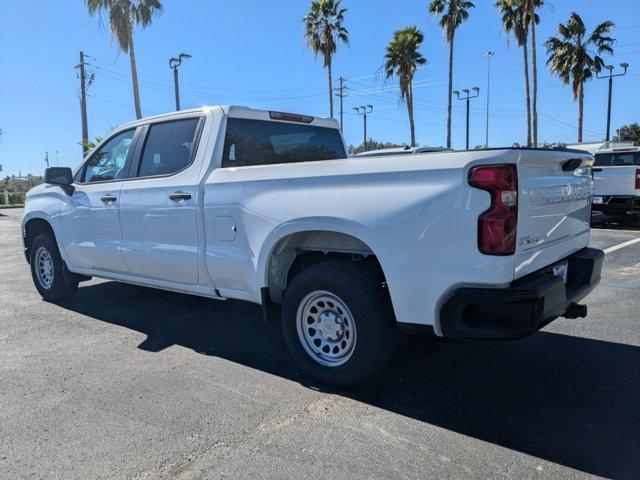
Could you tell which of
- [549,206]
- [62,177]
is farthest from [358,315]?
[62,177]

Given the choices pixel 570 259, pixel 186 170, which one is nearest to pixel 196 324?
pixel 186 170

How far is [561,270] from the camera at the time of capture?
3709 millimetres

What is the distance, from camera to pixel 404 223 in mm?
3207

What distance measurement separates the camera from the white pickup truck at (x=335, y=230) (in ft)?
9.89

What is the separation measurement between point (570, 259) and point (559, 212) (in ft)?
1.61

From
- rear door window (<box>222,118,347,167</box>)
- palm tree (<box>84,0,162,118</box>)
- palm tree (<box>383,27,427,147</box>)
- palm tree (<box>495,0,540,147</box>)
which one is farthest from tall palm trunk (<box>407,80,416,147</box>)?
rear door window (<box>222,118,347,167</box>)

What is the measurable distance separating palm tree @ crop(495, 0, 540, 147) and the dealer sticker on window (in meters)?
25.1

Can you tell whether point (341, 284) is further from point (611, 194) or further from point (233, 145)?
point (611, 194)

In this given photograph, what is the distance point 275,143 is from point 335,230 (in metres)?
1.80

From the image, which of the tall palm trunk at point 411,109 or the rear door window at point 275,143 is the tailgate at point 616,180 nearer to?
the rear door window at point 275,143

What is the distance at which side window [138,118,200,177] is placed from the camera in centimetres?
475

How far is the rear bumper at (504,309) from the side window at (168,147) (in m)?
2.71

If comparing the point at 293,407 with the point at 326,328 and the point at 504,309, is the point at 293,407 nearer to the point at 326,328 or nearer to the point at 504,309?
the point at 326,328

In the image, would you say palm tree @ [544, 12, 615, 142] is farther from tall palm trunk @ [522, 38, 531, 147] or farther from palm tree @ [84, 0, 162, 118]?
palm tree @ [84, 0, 162, 118]
